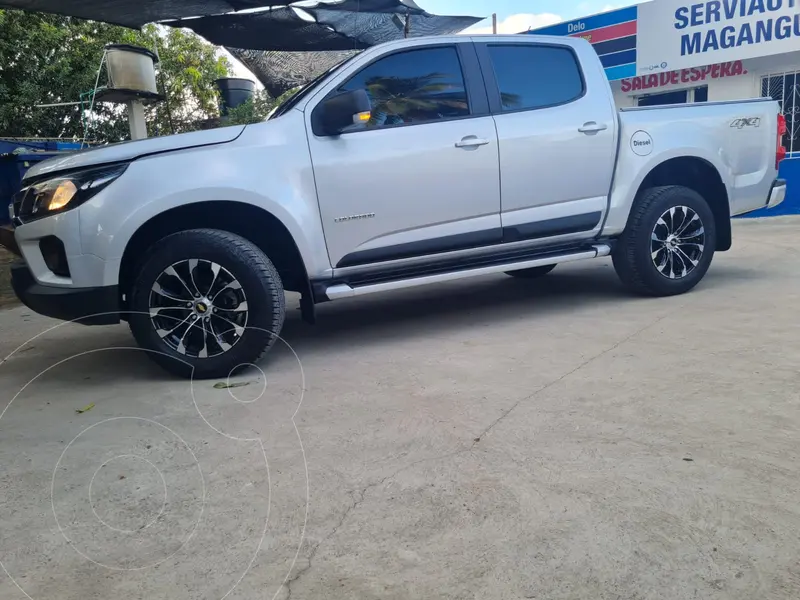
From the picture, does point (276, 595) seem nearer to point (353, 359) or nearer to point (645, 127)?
point (353, 359)

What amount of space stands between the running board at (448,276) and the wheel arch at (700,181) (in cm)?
68

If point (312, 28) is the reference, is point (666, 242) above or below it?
below

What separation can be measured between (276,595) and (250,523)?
39cm

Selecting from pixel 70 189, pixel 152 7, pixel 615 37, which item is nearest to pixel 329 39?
pixel 152 7

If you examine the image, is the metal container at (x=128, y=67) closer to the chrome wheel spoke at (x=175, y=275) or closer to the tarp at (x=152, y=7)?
the tarp at (x=152, y=7)

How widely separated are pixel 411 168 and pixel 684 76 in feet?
30.6

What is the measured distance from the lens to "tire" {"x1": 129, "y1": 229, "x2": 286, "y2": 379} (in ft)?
11.9

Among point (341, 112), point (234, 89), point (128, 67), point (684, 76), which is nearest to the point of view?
point (341, 112)

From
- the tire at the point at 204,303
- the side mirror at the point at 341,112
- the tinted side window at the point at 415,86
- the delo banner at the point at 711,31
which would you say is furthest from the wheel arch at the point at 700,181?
the delo banner at the point at 711,31

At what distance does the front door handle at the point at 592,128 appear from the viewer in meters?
4.59

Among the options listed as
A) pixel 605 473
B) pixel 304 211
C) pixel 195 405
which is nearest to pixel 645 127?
pixel 304 211

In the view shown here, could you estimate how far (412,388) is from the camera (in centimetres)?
340

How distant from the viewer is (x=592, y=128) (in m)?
4.61

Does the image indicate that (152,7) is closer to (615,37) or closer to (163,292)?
(163,292)
